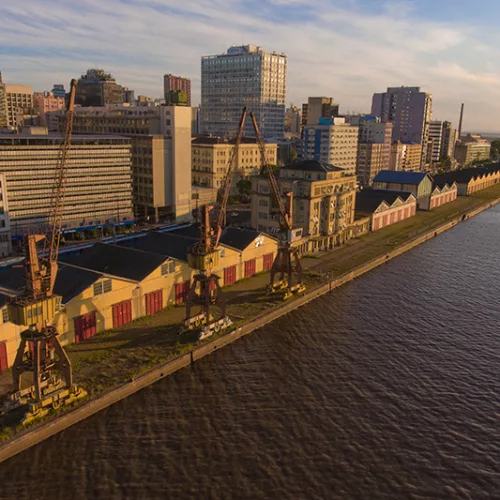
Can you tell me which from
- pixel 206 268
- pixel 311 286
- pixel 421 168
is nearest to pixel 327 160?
pixel 421 168

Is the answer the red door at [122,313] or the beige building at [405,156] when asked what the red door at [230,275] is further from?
the beige building at [405,156]

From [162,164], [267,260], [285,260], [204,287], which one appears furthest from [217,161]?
[204,287]

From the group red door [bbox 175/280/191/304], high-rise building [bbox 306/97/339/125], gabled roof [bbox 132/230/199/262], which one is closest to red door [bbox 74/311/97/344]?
red door [bbox 175/280/191/304]

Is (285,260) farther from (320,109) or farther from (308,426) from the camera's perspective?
(320,109)

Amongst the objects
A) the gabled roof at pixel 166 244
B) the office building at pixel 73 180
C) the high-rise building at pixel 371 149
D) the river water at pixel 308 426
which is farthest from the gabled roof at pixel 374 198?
the high-rise building at pixel 371 149

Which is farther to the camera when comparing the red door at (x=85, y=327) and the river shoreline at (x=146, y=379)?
the red door at (x=85, y=327)

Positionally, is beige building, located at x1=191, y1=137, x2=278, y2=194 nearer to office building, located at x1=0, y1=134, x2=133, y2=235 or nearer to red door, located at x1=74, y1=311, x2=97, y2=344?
office building, located at x1=0, y1=134, x2=133, y2=235
